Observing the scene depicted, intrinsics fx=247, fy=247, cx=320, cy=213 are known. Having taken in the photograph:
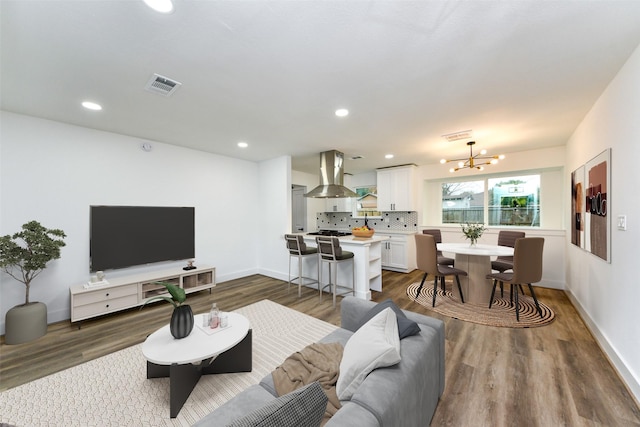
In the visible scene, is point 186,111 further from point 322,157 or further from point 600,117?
point 600,117

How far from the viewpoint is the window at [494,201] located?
4.94 metres

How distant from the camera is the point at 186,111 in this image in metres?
2.86

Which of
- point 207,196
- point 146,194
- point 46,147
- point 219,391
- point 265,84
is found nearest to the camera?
point 219,391

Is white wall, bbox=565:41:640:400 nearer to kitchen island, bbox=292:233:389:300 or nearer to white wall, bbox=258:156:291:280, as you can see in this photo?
kitchen island, bbox=292:233:389:300

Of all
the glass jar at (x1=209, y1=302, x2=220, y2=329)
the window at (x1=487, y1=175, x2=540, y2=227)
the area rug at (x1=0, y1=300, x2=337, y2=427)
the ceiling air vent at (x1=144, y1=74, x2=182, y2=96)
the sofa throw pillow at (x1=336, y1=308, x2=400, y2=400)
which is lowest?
the area rug at (x1=0, y1=300, x2=337, y2=427)

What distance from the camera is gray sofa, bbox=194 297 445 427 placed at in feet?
3.08

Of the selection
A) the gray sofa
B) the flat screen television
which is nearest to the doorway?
the flat screen television

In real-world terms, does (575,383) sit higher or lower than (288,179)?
lower

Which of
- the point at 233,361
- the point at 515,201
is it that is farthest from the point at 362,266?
the point at 515,201

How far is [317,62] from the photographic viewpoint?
194cm

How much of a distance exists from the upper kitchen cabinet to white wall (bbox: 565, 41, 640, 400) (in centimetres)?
A: 307

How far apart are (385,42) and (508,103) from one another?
5.93 ft

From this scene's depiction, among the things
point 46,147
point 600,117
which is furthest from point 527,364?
point 46,147

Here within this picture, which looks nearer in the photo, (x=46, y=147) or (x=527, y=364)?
(x=527, y=364)
